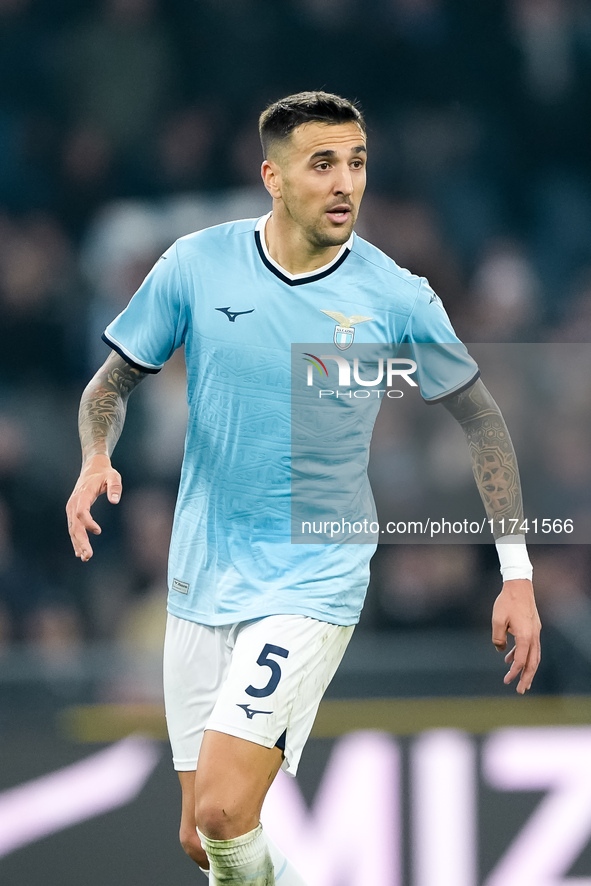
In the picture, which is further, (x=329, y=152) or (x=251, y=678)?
(x=329, y=152)

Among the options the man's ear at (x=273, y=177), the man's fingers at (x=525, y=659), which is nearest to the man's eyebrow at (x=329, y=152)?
the man's ear at (x=273, y=177)

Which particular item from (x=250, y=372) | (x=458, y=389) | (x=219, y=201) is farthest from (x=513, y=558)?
(x=219, y=201)

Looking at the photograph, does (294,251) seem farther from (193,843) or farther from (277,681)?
(193,843)

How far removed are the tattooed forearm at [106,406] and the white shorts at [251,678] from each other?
49 centimetres

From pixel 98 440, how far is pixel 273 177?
792 mm

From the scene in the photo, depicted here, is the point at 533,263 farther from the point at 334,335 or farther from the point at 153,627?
the point at 334,335

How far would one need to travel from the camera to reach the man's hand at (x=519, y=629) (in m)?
2.66

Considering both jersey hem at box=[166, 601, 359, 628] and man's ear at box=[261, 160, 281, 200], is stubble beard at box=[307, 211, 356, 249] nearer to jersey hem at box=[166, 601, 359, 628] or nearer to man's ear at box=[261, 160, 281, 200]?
man's ear at box=[261, 160, 281, 200]

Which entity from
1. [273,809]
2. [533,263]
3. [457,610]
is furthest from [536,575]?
[273,809]

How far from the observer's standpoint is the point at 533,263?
21.9 ft

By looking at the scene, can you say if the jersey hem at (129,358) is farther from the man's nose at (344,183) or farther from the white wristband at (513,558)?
the white wristband at (513,558)

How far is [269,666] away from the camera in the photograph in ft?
8.57

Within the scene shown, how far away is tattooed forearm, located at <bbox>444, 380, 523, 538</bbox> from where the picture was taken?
2.90 metres

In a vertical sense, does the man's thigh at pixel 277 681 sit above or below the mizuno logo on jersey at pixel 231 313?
below
